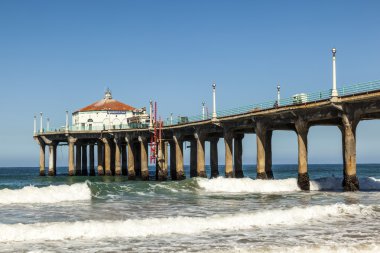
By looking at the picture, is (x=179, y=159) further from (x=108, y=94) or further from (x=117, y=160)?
(x=108, y=94)

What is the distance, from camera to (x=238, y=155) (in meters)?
60.4

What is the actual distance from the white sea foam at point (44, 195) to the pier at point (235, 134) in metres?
17.8

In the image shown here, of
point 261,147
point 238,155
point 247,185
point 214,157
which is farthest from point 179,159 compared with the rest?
point 247,185

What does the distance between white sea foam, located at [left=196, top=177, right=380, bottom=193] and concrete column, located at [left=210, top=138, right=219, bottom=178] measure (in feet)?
48.9

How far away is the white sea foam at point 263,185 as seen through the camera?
4553 centimetres

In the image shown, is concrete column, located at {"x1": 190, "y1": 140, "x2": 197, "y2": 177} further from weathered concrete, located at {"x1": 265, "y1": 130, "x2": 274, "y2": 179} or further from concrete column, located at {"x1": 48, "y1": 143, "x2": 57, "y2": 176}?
concrete column, located at {"x1": 48, "y1": 143, "x2": 57, "y2": 176}

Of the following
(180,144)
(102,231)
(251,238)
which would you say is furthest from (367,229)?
(180,144)

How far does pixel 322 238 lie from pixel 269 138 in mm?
35004

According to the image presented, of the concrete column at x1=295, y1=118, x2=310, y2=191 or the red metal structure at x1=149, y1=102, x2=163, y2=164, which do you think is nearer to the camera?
the concrete column at x1=295, y1=118, x2=310, y2=191

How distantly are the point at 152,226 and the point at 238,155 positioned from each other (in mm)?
39555

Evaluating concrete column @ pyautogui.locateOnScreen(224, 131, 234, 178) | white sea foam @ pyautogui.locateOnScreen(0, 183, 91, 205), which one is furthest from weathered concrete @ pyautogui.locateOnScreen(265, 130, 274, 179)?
white sea foam @ pyautogui.locateOnScreen(0, 183, 91, 205)

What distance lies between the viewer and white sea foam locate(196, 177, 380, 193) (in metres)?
45.5

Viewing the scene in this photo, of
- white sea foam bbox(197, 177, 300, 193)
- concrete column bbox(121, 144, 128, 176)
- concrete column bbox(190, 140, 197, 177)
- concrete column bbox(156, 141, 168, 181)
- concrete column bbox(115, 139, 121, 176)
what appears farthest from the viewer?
concrete column bbox(121, 144, 128, 176)

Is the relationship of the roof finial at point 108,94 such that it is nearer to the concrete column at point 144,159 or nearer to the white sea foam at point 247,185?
the concrete column at point 144,159
